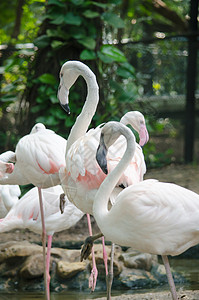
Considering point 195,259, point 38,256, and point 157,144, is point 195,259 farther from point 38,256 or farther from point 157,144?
point 157,144

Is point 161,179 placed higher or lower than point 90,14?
lower

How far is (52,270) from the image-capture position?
3650 mm

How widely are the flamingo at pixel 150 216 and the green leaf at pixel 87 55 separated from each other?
241 centimetres

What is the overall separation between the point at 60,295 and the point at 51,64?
232cm

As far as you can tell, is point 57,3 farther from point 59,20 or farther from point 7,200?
point 7,200

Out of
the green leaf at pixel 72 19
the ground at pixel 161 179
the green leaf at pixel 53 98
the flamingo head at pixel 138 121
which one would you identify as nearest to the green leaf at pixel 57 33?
the green leaf at pixel 72 19

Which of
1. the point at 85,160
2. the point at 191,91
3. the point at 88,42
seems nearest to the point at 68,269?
the point at 85,160

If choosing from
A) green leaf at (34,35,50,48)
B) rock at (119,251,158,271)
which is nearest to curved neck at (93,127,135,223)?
rock at (119,251,158,271)

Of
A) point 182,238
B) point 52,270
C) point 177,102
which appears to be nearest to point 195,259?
point 52,270

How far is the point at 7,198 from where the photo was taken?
397cm

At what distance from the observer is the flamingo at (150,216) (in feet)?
7.25

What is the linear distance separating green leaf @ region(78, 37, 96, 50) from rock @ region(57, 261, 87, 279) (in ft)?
6.77

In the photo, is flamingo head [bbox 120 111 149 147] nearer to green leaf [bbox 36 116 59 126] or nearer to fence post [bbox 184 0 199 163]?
green leaf [bbox 36 116 59 126]

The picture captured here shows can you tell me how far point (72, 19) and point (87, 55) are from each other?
36 cm
